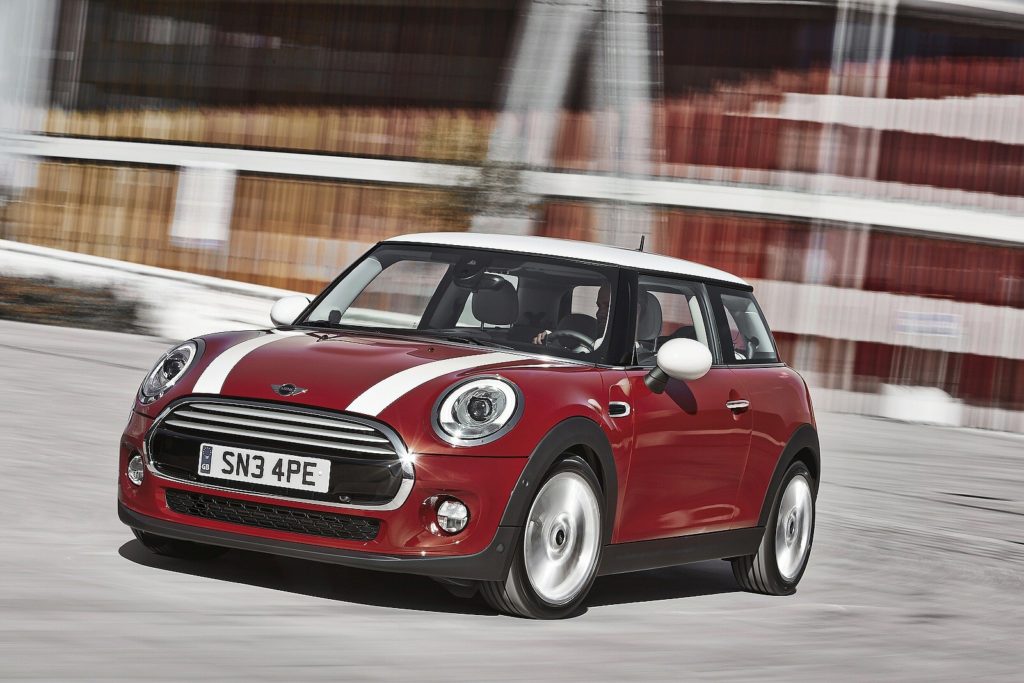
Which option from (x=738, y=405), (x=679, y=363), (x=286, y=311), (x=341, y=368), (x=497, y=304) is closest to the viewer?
(x=341, y=368)

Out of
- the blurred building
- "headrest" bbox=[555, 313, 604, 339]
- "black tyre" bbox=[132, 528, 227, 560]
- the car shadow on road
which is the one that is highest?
the blurred building

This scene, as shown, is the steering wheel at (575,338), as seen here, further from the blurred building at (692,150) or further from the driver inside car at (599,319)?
the blurred building at (692,150)

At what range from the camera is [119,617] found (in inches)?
223

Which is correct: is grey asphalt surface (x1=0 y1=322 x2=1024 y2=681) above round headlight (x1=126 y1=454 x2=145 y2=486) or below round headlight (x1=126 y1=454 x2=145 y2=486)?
below

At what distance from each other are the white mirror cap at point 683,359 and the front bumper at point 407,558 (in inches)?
44.6

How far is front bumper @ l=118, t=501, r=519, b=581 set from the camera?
19.9 ft

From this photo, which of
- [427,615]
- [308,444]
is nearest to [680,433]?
[427,615]

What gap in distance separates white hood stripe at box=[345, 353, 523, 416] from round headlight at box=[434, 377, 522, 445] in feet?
0.40

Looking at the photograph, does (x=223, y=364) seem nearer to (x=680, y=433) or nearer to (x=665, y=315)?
(x=680, y=433)

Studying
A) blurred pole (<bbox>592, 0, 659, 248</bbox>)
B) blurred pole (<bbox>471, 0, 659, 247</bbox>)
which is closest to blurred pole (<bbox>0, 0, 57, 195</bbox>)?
blurred pole (<bbox>471, 0, 659, 247</bbox>)

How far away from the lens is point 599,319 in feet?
23.7

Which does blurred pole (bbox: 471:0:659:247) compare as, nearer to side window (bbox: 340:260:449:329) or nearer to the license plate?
side window (bbox: 340:260:449:329)

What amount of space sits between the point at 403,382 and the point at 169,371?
996mm

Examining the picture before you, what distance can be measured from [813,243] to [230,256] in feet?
41.1
